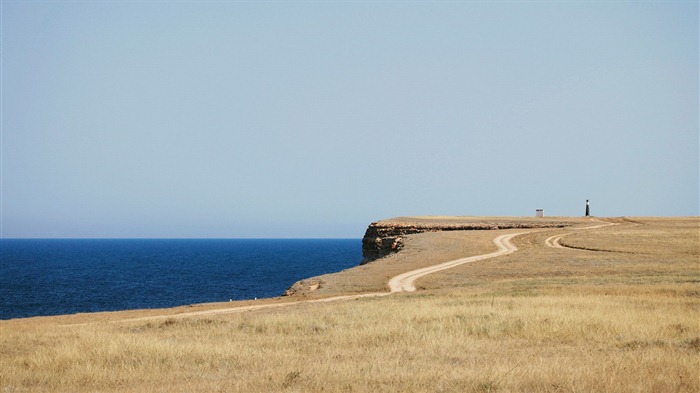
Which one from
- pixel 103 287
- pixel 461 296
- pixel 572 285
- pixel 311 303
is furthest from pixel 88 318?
pixel 103 287

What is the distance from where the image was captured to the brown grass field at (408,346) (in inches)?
461

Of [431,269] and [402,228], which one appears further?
[402,228]

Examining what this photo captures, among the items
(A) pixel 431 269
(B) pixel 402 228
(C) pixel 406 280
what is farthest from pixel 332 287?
(B) pixel 402 228

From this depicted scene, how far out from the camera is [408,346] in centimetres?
1623

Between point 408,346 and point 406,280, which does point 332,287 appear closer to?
point 406,280

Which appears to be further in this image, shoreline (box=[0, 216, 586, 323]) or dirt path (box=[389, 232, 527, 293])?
dirt path (box=[389, 232, 527, 293])

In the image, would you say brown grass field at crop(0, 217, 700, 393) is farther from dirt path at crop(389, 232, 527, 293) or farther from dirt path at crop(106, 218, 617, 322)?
dirt path at crop(389, 232, 527, 293)

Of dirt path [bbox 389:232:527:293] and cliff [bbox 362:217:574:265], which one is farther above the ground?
cliff [bbox 362:217:574:265]

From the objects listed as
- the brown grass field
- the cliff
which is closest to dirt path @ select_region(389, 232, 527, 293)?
the brown grass field

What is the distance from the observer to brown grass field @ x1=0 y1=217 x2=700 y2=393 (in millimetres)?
11719

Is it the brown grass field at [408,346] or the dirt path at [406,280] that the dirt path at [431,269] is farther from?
the brown grass field at [408,346]

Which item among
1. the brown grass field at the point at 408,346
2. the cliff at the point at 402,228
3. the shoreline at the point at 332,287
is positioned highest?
the cliff at the point at 402,228

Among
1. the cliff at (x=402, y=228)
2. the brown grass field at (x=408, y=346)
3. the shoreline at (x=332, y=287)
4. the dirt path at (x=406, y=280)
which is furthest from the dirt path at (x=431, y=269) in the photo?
the cliff at (x=402, y=228)

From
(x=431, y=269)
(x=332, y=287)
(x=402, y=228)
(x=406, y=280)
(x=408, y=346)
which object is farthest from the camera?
(x=402, y=228)
